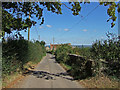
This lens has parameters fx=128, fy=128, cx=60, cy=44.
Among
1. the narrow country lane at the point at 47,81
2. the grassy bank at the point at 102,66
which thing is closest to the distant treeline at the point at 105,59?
the grassy bank at the point at 102,66

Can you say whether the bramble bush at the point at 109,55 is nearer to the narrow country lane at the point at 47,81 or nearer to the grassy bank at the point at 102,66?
the grassy bank at the point at 102,66

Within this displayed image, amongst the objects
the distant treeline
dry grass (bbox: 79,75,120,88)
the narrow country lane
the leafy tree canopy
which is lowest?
the narrow country lane

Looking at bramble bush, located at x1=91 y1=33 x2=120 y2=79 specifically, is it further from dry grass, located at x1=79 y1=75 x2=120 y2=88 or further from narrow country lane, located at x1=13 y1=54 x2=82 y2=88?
narrow country lane, located at x1=13 y1=54 x2=82 y2=88

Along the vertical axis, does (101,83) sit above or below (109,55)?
below

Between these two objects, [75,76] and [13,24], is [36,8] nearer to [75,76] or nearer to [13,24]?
[13,24]

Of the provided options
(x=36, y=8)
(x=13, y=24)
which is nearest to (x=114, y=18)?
(x=36, y=8)

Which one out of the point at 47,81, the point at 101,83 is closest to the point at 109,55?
the point at 101,83

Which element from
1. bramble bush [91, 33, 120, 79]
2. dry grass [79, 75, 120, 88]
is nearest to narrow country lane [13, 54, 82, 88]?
dry grass [79, 75, 120, 88]

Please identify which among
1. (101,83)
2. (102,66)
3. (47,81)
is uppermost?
(102,66)

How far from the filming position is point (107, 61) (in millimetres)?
6680

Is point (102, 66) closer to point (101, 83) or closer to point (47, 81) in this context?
Answer: point (101, 83)

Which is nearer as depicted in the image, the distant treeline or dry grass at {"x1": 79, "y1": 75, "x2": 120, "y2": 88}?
dry grass at {"x1": 79, "y1": 75, "x2": 120, "y2": 88}

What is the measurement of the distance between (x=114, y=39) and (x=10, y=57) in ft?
18.0

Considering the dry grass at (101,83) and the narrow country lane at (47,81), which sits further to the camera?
the narrow country lane at (47,81)
